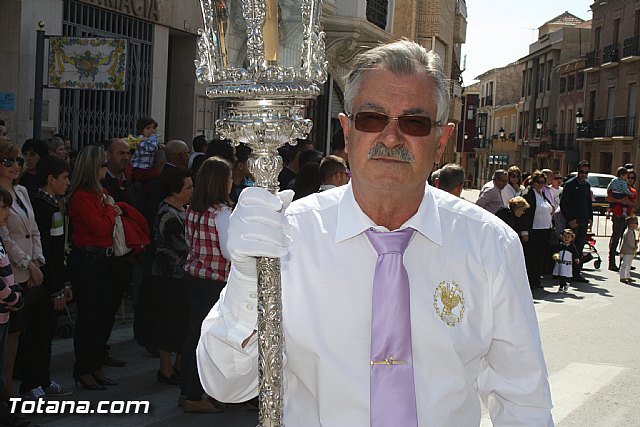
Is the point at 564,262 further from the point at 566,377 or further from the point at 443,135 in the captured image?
the point at 443,135

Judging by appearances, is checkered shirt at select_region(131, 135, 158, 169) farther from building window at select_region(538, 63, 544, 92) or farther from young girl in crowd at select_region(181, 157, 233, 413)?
building window at select_region(538, 63, 544, 92)

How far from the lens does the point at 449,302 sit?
8.88 ft

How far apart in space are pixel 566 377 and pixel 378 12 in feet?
56.7

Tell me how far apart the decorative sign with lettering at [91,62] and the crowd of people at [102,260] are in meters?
2.29

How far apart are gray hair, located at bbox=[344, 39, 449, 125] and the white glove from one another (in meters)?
0.61

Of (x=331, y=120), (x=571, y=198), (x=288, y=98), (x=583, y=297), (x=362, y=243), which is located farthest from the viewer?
(x=331, y=120)

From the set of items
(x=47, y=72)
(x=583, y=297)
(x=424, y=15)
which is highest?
(x=424, y=15)

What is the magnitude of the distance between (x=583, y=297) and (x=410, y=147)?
1158 cm

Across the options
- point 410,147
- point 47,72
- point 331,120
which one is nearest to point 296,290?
point 410,147

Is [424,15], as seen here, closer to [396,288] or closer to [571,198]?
[571,198]

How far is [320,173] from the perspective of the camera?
25.9 feet

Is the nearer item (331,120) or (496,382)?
(496,382)

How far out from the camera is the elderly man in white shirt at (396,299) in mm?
2604

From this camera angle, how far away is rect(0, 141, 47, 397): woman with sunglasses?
6.04 metres
